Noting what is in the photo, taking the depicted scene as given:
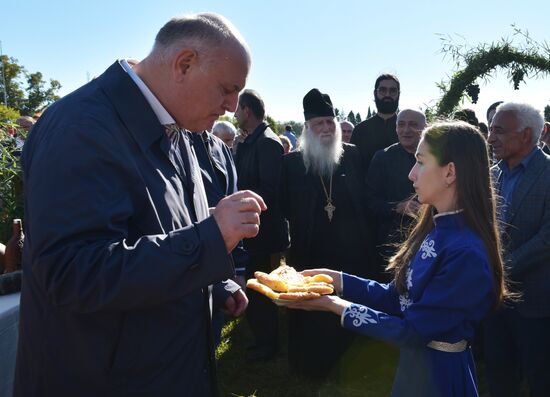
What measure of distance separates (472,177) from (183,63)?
4.94 feet

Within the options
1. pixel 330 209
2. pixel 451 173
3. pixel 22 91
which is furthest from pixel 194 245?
pixel 22 91

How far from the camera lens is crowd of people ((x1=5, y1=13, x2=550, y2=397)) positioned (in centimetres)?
127

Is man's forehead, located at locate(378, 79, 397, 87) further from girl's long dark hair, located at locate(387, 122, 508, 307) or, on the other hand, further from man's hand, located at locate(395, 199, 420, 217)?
girl's long dark hair, located at locate(387, 122, 508, 307)

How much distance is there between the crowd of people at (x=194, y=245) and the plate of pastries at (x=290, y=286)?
0.06m

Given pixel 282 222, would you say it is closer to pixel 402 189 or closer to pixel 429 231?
pixel 402 189

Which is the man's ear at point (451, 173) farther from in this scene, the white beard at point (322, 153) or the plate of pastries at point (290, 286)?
the white beard at point (322, 153)

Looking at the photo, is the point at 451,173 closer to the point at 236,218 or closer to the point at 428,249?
the point at 428,249

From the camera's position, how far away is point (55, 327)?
56.6 inches

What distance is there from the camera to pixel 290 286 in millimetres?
2359

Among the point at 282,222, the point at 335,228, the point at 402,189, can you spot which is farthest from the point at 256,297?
the point at 402,189

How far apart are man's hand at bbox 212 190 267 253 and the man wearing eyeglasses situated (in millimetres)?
4041

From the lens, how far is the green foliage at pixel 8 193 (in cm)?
343

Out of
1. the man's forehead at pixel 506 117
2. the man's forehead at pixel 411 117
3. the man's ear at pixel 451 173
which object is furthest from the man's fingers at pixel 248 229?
the man's forehead at pixel 411 117

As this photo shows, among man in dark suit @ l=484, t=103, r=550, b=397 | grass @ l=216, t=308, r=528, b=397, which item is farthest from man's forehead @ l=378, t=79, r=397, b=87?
grass @ l=216, t=308, r=528, b=397
